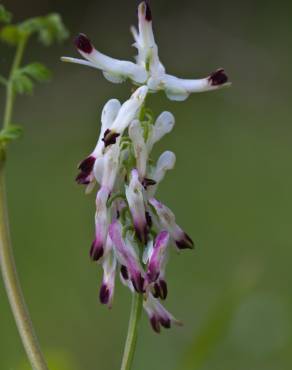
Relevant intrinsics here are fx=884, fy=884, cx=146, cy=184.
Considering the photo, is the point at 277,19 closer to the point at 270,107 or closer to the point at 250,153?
the point at 270,107

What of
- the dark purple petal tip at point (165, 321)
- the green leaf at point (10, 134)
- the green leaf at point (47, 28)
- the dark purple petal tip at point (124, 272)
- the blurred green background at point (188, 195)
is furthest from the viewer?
the blurred green background at point (188, 195)

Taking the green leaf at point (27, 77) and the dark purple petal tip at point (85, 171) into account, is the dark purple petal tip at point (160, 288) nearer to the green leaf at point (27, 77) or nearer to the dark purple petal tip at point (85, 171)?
the dark purple petal tip at point (85, 171)

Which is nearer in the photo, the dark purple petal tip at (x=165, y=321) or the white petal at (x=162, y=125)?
the white petal at (x=162, y=125)

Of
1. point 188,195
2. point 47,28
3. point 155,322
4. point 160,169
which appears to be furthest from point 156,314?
point 188,195

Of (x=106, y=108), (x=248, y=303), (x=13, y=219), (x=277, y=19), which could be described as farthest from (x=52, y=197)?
(x=106, y=108)

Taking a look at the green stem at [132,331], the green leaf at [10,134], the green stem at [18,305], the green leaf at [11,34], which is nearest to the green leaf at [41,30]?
the green leaf at [11,34]

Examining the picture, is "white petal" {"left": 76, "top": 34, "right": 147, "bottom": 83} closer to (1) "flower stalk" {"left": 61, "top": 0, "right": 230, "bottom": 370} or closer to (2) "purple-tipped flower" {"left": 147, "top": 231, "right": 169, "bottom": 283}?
(1) "flower stalk" {"left": 61, "top": 0, "right": 230, "bottom": 370}

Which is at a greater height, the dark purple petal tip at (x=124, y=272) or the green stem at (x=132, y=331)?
the dark purple petal tip at (x=124, y=272)
